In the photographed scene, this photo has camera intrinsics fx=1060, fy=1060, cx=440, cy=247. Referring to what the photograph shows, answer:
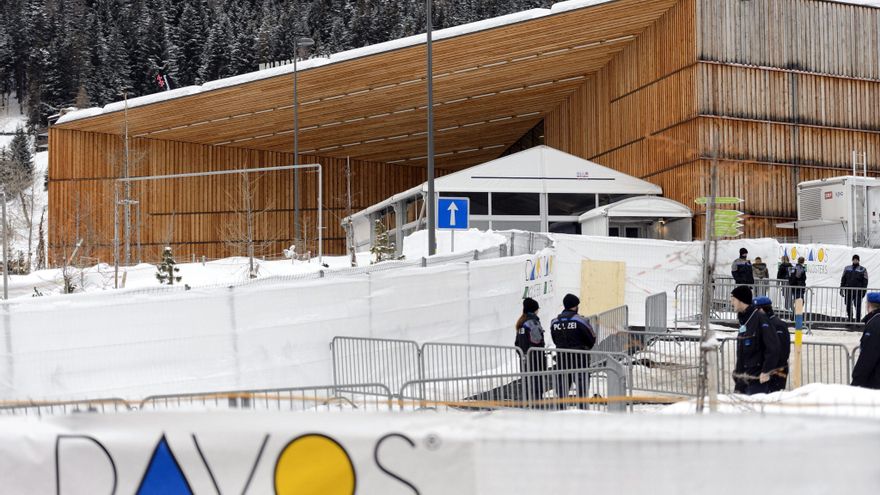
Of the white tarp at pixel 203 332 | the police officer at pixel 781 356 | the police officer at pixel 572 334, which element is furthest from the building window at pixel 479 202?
the police officer at pixel 781 356

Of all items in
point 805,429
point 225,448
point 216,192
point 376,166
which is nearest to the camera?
point 805,429

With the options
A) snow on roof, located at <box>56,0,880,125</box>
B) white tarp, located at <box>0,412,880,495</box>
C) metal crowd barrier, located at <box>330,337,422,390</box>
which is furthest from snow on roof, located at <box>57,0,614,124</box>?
white tarp, located at <box>0,412,880,495</box>

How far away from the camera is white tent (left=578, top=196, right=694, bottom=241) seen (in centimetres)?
3712

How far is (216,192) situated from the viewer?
57.2 meters

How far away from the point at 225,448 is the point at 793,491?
2.63 m

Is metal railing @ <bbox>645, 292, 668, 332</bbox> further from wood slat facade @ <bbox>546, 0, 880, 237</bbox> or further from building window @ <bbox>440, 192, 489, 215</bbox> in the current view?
building window @ <bbox>440, 192, 489, 215</bbox>

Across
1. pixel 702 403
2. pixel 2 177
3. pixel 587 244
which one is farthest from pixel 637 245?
pixel 2 177

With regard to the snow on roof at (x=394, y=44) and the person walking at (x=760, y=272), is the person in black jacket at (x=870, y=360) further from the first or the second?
the snow on roof at (x=394, y=44)

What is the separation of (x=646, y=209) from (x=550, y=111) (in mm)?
18249

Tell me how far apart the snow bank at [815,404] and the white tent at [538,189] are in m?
32.6

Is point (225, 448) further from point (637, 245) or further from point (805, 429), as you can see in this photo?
point (637, 245)

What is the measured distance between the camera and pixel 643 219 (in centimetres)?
3791

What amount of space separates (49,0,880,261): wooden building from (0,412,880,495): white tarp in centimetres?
2445

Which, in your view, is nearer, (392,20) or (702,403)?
(702,403)
